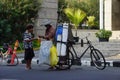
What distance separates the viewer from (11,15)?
27.0m

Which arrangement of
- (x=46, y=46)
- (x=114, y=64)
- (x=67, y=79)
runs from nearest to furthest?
1. (x=67, y=79)
2. (x=46, y=46)
3. (x=114, y=64)

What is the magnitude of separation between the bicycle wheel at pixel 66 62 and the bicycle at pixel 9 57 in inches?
118

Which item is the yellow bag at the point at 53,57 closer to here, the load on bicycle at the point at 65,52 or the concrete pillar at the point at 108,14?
the load on bicycle at the point at 65,52

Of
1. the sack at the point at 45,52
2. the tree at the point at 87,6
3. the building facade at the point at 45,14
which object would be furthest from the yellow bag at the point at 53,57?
the tree at the point at 87,6

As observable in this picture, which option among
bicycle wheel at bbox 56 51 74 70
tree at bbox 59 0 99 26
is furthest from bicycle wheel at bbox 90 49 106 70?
tree at bbox 59 0 99 26

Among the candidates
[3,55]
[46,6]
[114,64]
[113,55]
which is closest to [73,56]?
[114,64]

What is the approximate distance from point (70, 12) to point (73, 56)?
2464 cm

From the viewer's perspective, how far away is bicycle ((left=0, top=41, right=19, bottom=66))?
17934mm

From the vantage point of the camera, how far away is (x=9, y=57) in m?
18.5

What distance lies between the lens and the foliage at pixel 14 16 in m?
26.4

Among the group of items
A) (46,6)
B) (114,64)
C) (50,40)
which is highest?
(46,6)

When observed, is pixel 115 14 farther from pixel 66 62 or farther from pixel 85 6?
pixel 85 6

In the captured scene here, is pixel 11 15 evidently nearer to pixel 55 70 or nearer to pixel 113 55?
pixel 113 55

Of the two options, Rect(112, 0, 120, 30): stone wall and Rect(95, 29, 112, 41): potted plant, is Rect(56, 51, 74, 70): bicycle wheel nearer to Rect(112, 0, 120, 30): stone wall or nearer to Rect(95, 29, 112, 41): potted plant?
Rect(95, 29, 112, 41): potted plant
